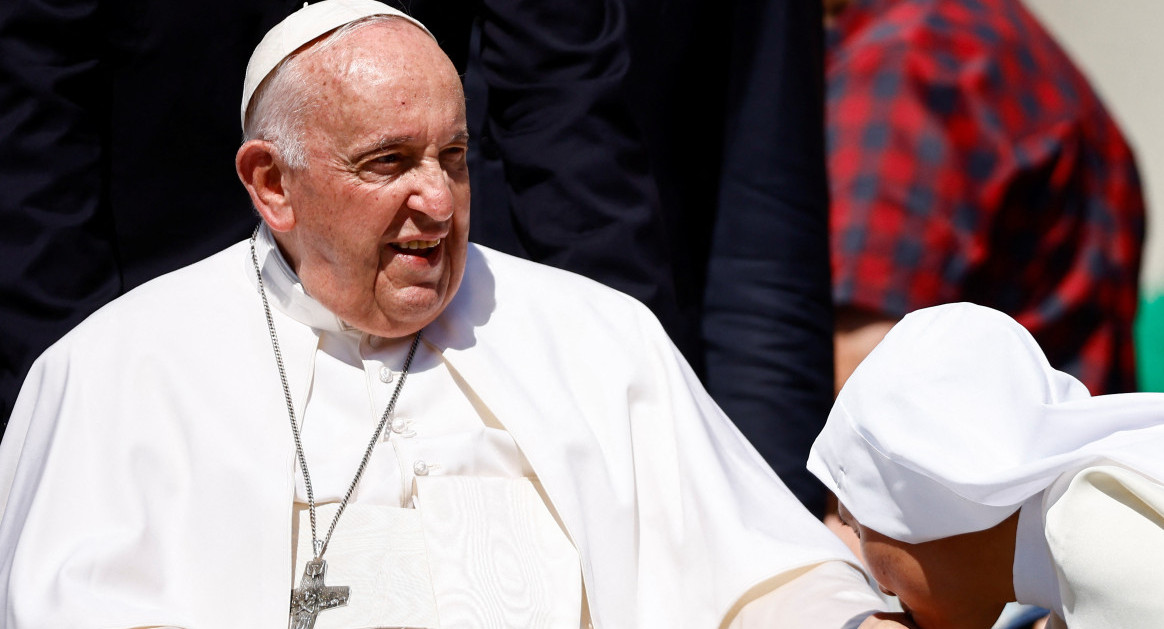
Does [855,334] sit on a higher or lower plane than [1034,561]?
lower

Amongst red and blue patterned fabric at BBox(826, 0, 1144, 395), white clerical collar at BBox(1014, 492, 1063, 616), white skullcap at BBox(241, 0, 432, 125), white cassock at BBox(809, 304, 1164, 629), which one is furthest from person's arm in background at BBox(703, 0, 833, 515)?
white clerical collar at BBox(1014, 492, 1063, 616)

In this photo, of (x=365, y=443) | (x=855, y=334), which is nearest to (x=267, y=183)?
(x=365, y=443)

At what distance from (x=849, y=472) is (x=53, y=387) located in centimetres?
162

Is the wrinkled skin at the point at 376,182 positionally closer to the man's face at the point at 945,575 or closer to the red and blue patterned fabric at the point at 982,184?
the man's face at the point at 945,575

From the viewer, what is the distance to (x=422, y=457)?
3012 millimetres

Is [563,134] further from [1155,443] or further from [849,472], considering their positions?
[1155,443]

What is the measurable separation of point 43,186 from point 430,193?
0.99 metres

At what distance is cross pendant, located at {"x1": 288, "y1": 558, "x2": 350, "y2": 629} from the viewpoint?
9.00ft

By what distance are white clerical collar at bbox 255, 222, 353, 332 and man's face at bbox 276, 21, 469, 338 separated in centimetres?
3

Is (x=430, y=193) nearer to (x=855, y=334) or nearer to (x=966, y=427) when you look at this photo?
(x=966, y=427)

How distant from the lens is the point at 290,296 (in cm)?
310

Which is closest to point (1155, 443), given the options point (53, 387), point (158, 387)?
point (158, 387)

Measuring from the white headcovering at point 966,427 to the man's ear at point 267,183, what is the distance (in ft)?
4.37

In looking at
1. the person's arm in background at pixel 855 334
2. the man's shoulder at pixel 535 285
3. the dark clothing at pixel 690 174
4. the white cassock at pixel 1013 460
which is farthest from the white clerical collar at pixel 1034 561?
the person's arm in background at pixel 855 334
